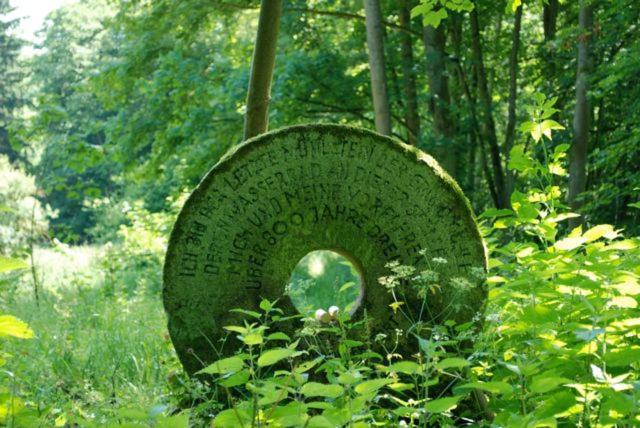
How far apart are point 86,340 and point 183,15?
643 cm

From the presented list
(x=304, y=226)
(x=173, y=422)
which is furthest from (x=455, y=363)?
(x=304, y=226)

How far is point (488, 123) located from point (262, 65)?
7.34 m

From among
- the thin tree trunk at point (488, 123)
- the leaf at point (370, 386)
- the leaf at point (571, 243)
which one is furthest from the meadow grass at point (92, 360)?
the thin tree trunk at point (488, 123)

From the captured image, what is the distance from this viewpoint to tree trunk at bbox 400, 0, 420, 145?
39.5ft

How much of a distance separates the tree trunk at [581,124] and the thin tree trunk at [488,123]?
268cm

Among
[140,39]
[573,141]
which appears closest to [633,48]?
[573,141]

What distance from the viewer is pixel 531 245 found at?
3.60 m

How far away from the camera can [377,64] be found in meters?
9.18

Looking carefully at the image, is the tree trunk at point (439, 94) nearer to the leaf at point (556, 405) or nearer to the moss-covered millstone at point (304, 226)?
the moss-covered millstone at point (304, 226)

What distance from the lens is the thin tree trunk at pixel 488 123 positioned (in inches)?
456

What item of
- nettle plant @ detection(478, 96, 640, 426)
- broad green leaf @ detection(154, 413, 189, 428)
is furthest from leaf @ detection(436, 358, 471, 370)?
broad green leaf @ detection(154, 413, 189, 428)

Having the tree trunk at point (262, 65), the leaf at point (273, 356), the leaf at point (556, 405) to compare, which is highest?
the tree trunk at point (262, 65)

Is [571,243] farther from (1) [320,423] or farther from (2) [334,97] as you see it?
(2) [334,97]

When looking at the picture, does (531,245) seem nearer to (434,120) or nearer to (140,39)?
(434,120)
